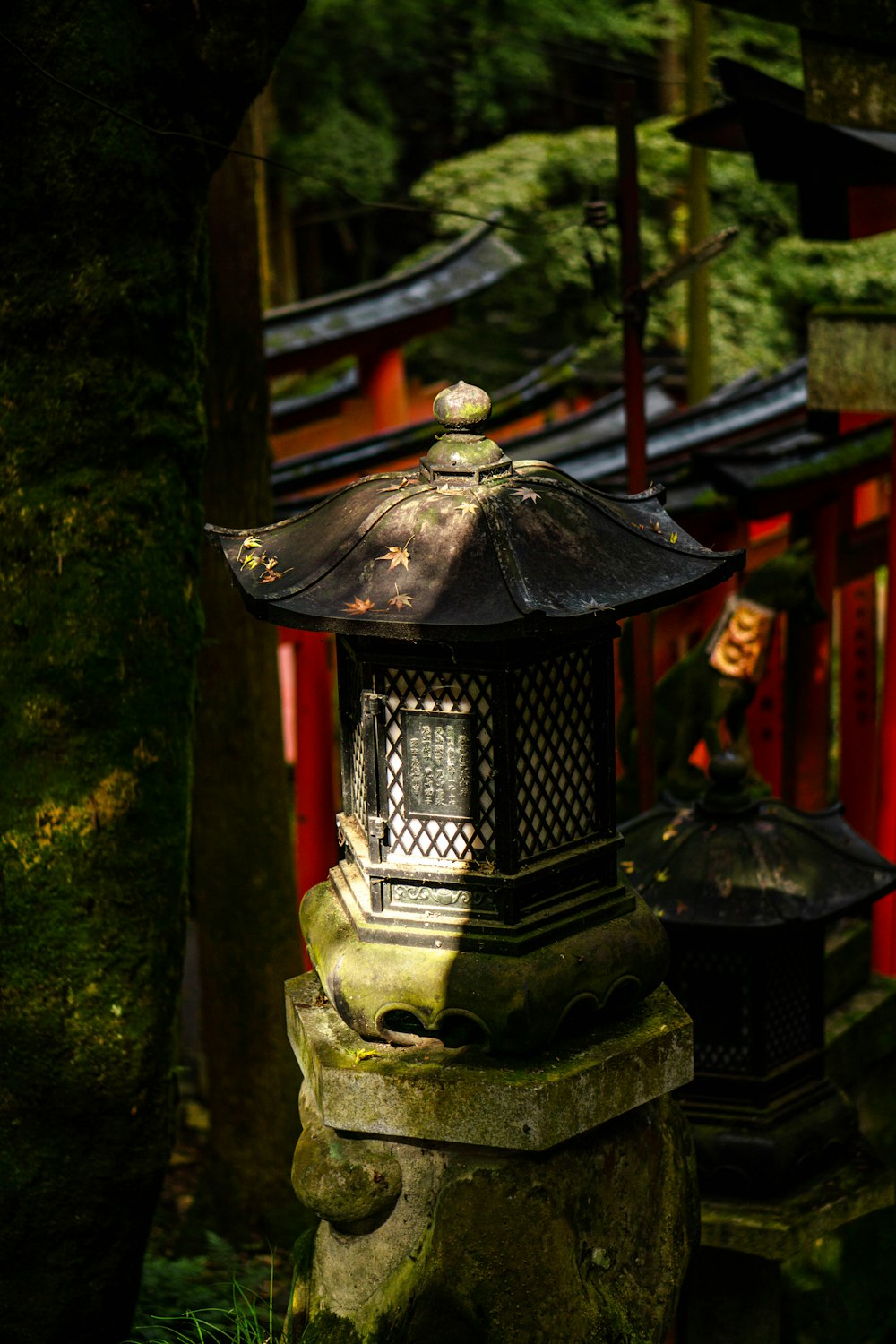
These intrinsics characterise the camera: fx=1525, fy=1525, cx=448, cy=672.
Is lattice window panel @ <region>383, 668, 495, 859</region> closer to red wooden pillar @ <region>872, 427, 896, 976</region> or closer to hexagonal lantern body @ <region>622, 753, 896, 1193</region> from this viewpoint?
hexagonal lantern body @ <region>622, 753, 896, 1193</region>

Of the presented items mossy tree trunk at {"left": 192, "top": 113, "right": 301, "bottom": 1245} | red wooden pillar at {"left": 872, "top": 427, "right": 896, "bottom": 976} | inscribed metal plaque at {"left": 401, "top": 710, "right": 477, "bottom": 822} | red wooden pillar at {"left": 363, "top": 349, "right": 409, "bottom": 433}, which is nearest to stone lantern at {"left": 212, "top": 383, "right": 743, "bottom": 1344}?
inscribed metal plaque at {"left": 401, "top": 710, "right": 477, "bottom": 822}

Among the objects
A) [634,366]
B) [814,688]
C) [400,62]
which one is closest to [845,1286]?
[634,366]

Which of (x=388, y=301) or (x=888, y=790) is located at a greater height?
(x=388, y=301)

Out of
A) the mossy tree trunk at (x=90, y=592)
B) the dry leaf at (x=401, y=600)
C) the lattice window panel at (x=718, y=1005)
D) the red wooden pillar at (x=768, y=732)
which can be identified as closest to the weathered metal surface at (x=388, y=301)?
the red wooden pillar at (x=768, y=732)

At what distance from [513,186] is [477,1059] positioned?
54.4 ft

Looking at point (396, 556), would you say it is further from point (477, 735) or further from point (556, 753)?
point (556, 753)

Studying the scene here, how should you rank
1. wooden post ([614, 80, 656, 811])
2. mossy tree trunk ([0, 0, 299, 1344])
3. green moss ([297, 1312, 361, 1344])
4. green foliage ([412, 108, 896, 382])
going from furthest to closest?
green foliage ([412, 108, 896, 382]) < wooden post ([614, 80, 656, 811]) < mossy tree trunk ([0, 0, 299, 1344]) < green moss ([297, 1312, 361, 1344])

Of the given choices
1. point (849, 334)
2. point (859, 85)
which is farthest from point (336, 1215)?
point (849, 334)

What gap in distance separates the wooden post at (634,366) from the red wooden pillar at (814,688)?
2055mm

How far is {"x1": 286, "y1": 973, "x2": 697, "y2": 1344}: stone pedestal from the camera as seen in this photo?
3238 mm

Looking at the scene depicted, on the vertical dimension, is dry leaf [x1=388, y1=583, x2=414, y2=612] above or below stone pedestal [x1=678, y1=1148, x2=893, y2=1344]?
above

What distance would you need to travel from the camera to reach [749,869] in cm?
450

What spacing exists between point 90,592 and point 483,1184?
2.14m

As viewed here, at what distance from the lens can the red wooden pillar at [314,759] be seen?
8.60 meters
